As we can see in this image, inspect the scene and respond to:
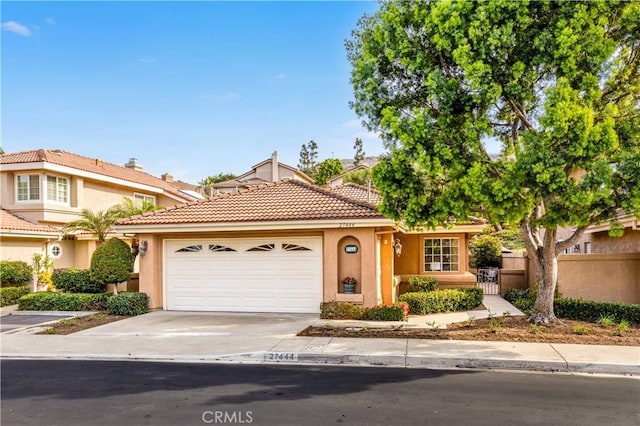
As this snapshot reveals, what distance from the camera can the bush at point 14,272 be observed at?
18422mm

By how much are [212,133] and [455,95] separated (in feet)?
52.8

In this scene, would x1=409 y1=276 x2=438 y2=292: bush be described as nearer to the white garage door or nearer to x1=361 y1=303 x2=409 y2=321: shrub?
x1=361 y1=303 x2=409 y2=321: shrub

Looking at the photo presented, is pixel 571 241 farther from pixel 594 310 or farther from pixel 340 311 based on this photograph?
pixel 340 311

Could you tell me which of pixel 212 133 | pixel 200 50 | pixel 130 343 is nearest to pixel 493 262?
pixel 212 133

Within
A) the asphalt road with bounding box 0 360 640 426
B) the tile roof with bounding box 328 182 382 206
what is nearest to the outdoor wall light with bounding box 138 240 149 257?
the asphalt road with bounding box 0 360 640 426

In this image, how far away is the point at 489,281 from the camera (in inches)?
830

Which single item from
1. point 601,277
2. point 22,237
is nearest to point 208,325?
point 601,277

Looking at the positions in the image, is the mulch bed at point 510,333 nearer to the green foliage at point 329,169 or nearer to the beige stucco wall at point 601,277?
the beige stucco wall at point 601,277

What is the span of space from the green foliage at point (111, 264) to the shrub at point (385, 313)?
8505 millimetres

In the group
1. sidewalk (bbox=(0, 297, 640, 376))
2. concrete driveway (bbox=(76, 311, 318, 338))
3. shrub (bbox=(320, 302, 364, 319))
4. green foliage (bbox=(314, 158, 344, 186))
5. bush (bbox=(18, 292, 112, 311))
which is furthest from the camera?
green foliage (bbox=(314, 158, 344, 186))

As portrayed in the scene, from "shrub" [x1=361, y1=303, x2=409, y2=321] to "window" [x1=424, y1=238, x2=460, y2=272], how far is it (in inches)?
212

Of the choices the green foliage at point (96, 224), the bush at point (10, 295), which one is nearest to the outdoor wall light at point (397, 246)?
the green foliage at point (96, 224)

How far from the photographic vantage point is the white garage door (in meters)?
13.9

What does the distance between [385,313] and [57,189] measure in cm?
1938
